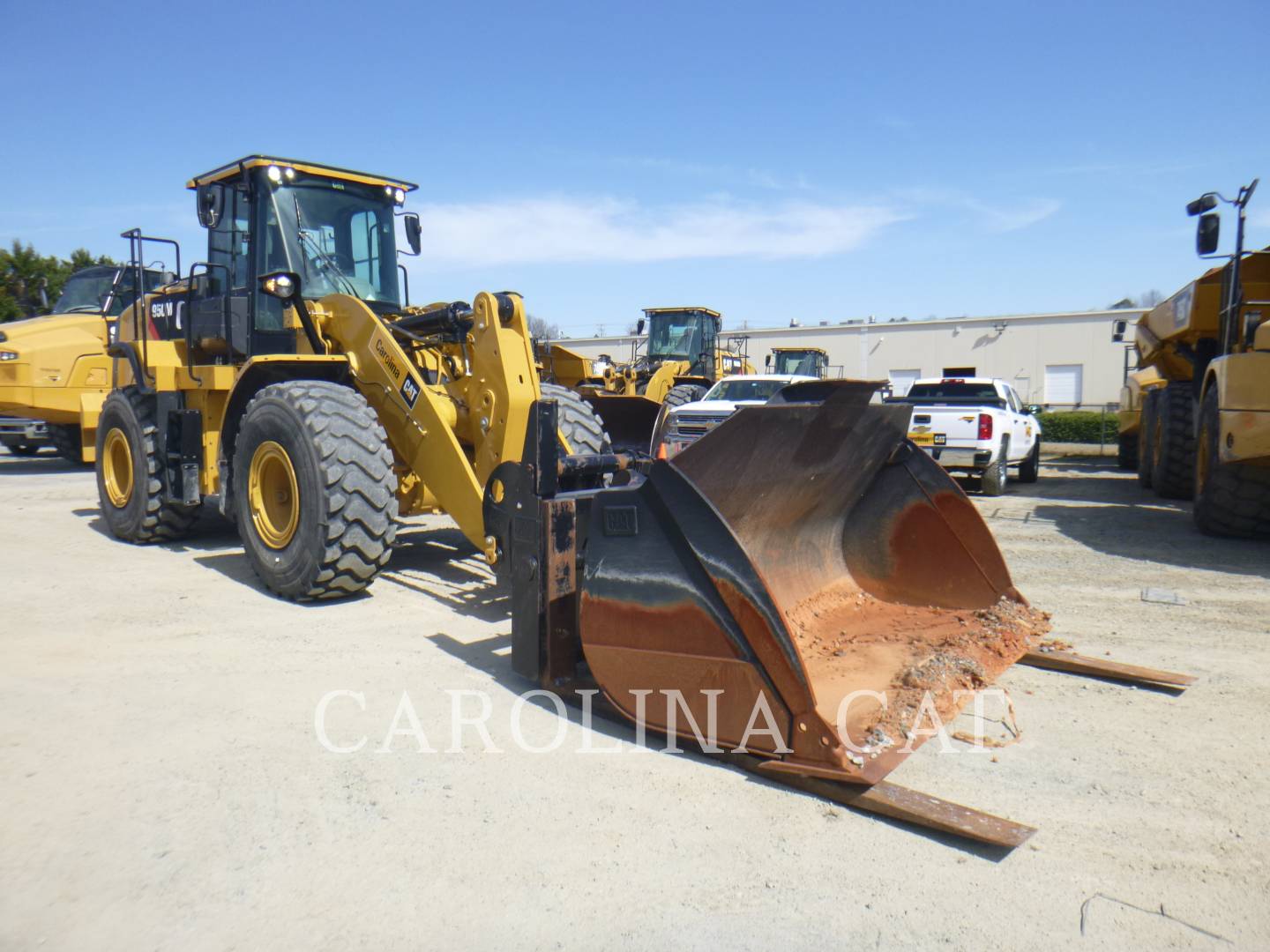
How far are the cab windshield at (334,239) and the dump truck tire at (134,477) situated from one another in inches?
79.8

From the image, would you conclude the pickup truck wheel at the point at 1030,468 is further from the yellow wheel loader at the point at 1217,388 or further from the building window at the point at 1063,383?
the building window at the point at 1063,383

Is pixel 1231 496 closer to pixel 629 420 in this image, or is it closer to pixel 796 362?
pixel 629 420

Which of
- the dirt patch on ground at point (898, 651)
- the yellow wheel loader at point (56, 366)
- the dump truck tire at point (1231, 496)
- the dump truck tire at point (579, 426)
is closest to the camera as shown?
the dirt patch on ground at point (898, 651)

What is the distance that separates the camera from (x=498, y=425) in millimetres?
5102

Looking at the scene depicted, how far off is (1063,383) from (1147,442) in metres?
30.6

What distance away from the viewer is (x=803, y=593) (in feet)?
15.1

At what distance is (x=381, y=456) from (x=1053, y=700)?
12.3 ft

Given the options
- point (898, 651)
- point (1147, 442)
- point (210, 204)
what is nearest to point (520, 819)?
point (898, 651)

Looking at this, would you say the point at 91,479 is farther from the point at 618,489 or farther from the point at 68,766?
the point at 618,489

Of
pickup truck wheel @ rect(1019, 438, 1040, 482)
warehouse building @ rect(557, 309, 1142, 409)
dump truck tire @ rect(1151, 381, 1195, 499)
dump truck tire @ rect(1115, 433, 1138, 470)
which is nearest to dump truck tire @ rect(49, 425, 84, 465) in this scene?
pickup truck wheel @ rect(1019, 438, 1040, 482)

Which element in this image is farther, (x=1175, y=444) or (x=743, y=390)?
(x=743, y=390)

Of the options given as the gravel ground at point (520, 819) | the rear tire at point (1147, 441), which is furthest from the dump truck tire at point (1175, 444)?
the gravel ground at point (520, 819)

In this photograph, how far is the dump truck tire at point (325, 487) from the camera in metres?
5.20

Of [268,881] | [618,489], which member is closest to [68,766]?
[268,881]
